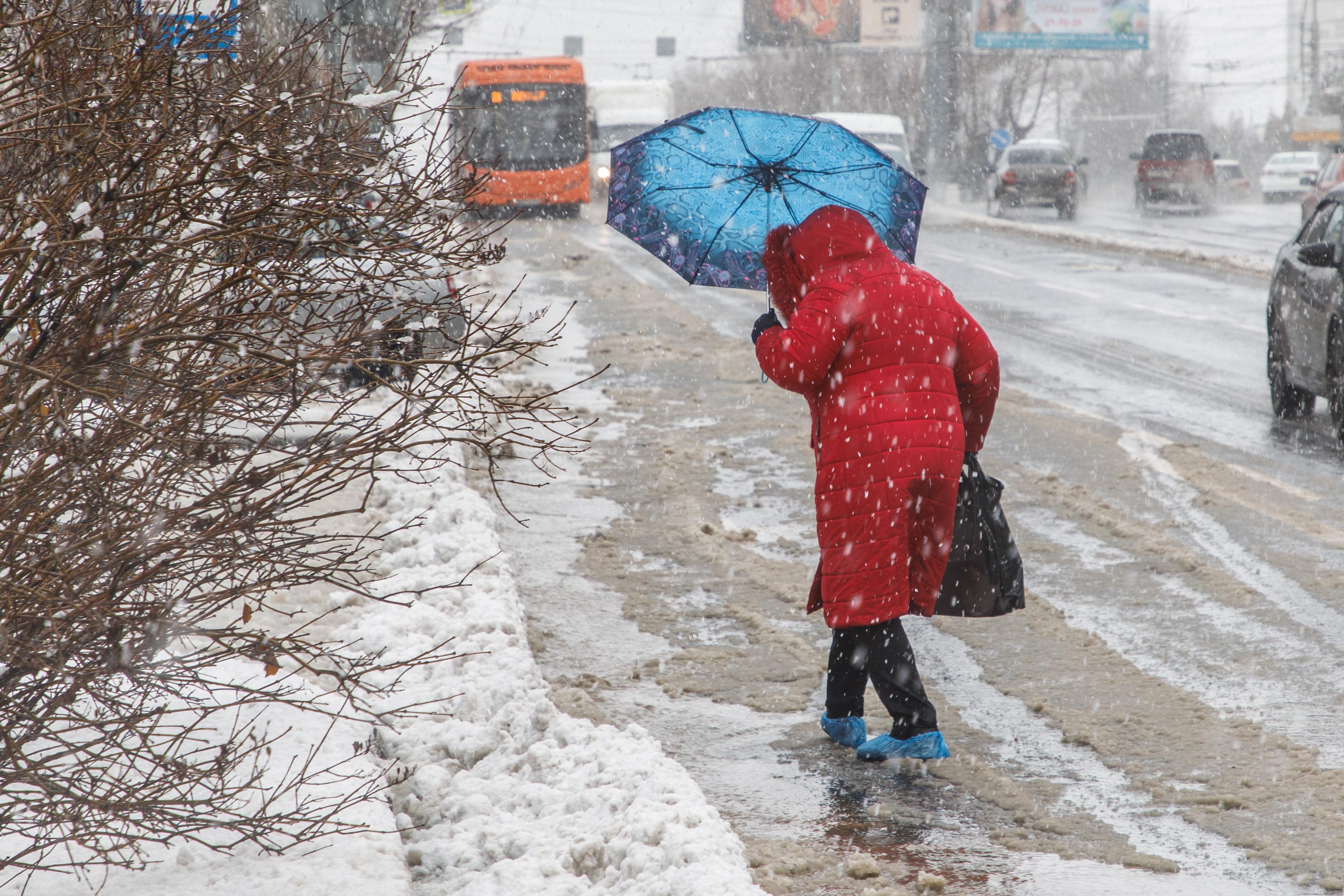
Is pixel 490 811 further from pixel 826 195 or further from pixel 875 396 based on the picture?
pixel 826 195

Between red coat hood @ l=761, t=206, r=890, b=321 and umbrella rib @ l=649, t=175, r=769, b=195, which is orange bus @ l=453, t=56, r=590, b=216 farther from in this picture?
red coat hood @ l=761, t=206, r=890, b=321

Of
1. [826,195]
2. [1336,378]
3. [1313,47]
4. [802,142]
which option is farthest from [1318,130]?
[802,142]

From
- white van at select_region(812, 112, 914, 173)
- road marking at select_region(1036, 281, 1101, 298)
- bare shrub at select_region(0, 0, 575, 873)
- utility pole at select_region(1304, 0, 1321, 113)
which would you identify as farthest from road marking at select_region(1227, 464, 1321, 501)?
utility pole at select_region(1304, 0, 1321, 113)

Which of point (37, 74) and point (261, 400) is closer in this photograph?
point (37, 74)

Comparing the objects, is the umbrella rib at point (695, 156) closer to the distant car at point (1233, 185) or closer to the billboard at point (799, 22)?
the distant car at point (1233, 185)

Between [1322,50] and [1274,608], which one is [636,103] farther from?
[1322,50]

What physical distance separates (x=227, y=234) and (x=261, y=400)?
677 mm

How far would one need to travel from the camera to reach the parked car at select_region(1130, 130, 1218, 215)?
35.0 meters

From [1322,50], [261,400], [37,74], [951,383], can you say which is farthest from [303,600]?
[1322,50]

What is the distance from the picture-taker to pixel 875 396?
141 inches

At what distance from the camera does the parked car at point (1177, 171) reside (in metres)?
35.0

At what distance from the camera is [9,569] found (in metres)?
2.26

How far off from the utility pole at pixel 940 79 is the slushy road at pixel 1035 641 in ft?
113

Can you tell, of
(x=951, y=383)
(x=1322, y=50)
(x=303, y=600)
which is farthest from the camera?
(x=1322, y=50)
